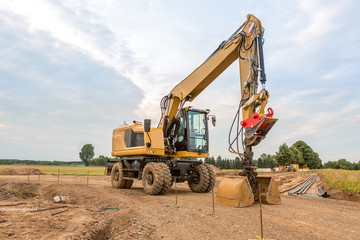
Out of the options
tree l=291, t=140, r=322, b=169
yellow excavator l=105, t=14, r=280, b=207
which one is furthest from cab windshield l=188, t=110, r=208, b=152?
tree l=291, t=140, r=322, b=169

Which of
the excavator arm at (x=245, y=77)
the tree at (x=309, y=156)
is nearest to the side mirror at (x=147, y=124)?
the excavator arm at (x=245, y=77)

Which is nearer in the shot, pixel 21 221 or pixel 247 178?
pixel 21 221

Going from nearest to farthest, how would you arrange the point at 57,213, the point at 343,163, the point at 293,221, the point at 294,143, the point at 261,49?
the point at 293,221
the point at 57,213
the point at 261,49
the point at 294,143
the point at 343,163

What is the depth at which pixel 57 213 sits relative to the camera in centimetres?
682

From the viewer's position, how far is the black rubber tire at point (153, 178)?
34.1 feet

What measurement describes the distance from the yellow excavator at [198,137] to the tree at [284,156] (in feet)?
174

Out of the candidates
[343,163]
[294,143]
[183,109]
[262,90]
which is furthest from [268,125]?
[343,163]

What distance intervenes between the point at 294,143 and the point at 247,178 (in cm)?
7470

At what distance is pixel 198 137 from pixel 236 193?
4740 millimetres

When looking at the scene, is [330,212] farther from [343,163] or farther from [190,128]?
[343,163]

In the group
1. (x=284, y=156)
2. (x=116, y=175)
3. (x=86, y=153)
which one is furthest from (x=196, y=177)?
(x=86, y=153)

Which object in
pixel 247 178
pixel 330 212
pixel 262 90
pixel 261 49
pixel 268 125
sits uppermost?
pixel 261 49

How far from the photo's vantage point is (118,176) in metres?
14.4

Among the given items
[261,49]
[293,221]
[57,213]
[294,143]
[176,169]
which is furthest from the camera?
[294,143]
